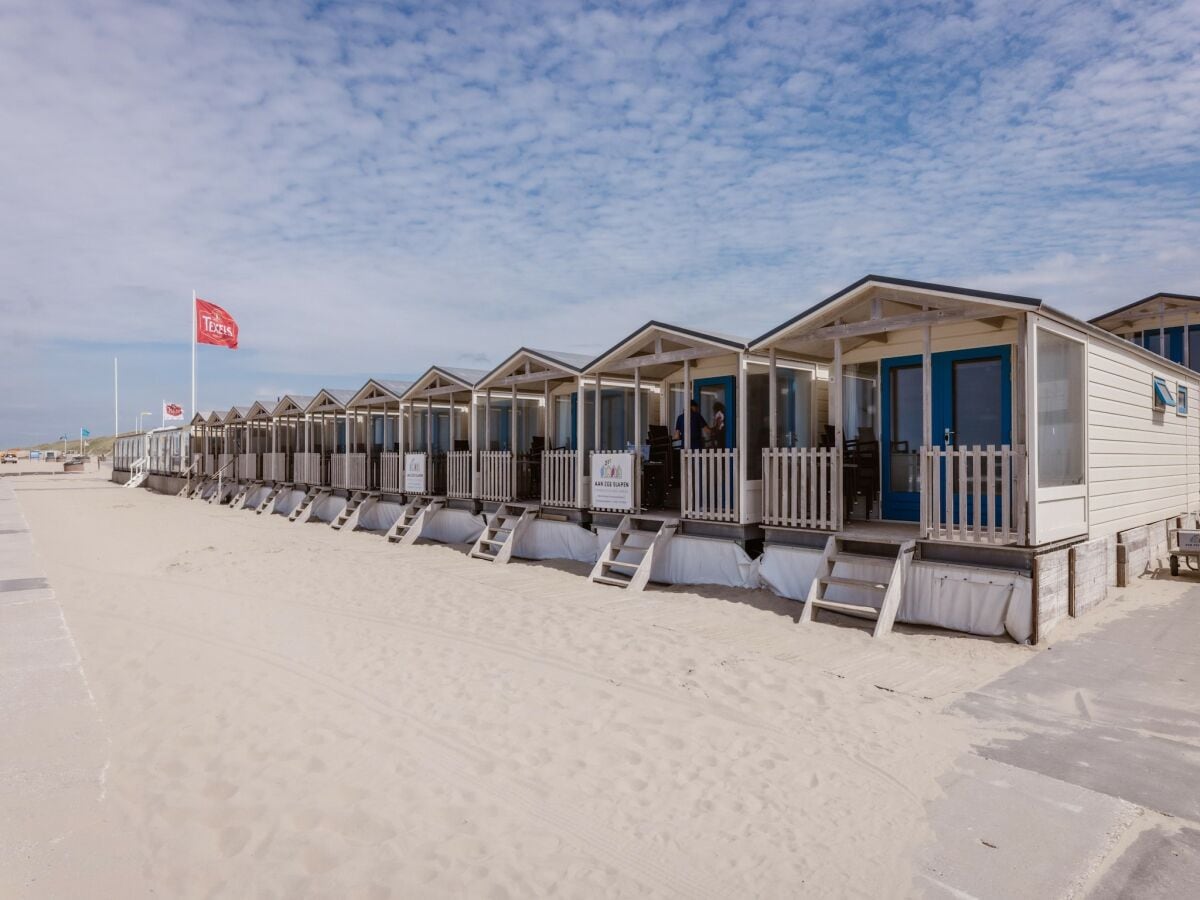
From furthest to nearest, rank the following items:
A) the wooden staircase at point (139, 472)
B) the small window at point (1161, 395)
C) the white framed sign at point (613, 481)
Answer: the wooden staircase at point (139, 472), the white framed sign at point (613, 481), the small window at point (1161, 395)

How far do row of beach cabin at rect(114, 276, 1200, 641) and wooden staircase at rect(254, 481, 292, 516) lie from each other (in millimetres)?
7574

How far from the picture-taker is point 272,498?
70.4 feet

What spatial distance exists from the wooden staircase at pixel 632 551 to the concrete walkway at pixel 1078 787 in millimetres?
4591

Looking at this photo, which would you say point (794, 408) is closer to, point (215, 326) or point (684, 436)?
point (684, 436)

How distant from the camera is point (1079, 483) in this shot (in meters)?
7.72

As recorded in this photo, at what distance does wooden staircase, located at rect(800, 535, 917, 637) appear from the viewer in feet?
23.2

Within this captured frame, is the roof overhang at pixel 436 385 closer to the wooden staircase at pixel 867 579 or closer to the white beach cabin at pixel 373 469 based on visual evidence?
the white beach cabin at pixel 373 469

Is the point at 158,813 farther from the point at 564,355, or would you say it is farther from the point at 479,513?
the point at 479,513

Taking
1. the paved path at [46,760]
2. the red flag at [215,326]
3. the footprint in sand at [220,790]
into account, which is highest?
the red flag at [215,326]

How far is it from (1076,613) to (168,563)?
1211 cm

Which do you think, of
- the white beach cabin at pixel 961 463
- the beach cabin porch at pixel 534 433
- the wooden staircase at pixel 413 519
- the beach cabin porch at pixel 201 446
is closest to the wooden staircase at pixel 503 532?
the beach cabin porch at pixel 534 433

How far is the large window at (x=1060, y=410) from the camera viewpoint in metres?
7.00

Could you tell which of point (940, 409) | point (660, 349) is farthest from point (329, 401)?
point (940, 409)

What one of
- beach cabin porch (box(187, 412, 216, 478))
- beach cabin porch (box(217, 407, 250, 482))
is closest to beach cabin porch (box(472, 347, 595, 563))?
beach cabin porch (box(217, 407, 250, 482))
